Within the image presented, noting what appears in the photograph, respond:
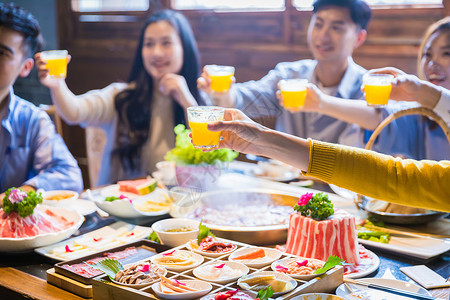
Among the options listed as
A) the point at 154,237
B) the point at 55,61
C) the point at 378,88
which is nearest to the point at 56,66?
the point at 55,61

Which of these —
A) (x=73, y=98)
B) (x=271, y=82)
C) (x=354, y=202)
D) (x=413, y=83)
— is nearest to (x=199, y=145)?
(x=354, y=202)

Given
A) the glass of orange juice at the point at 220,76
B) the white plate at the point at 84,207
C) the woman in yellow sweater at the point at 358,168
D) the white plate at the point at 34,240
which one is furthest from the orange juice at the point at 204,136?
the glass of orange juice at the point at 220,76

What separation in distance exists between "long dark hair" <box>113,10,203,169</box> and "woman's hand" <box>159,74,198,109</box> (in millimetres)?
170

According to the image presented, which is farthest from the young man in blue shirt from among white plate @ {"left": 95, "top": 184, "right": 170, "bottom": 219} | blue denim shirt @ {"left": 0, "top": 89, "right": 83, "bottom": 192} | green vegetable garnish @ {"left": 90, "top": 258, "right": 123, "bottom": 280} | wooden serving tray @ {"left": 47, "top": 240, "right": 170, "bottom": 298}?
green vegetable garnish @ {"left": 90, "top": 258, "right": 123, "bottom": 280}

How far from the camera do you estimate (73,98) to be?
355 cm

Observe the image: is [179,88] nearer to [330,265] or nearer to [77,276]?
[77,276]

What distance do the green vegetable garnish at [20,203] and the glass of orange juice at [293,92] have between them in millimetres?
1401

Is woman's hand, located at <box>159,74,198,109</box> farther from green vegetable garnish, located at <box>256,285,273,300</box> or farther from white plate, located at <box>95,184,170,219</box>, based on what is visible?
green vegetable garnish, located at <box>256,285,273,300</box>

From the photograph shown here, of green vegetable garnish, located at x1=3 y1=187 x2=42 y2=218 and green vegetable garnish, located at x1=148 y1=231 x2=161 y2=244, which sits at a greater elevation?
green vegetable garnish, located at x1=3 y1=187 x2=42 y2=218

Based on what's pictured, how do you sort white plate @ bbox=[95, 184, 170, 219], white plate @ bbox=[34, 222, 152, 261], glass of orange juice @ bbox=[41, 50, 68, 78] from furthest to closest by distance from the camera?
glass of orange juice @ bbox=[41, 50, 68, 78] → white plate @ bbox=[95, 184, 170, 219] → white plate @ bbox=[34, 222, 152, 261]

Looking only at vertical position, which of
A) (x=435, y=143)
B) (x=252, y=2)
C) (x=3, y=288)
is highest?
(x=252, y=2)

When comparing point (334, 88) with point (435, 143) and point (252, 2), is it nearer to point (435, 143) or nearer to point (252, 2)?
point (435, 143)

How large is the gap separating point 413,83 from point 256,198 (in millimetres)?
854

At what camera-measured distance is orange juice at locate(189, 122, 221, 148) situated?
5.60 feet
